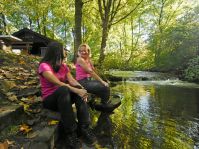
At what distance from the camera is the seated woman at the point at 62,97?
4.41 m

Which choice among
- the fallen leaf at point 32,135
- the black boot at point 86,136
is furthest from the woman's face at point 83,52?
the fallen leaf at point 32,135

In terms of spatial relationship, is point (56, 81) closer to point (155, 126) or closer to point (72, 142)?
point (72, 142)

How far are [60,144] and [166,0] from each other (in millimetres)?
41554

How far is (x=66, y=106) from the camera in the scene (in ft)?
14.5

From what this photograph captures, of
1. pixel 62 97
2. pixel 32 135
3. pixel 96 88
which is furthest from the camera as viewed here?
pixel 96 88

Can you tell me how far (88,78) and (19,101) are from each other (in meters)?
1.97

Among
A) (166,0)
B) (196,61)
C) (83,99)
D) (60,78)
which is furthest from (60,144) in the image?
(166,0)

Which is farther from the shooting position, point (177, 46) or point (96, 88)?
point (177, 46)

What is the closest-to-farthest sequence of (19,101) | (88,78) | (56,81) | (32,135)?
(32,135)
(56,81)
(19,101)
(88,78)

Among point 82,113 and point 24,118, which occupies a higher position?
point 82,113

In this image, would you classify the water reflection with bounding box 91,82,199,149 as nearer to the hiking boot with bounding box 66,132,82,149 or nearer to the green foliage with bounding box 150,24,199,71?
the hiking boot with bounding box 66,132,82,149

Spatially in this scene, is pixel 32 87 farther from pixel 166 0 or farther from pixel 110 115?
pixel 166 0

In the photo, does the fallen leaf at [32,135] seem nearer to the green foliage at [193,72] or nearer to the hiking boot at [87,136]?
the hiking boot at [87,136]


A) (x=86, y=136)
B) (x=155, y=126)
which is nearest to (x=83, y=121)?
(x=86, y=136)
